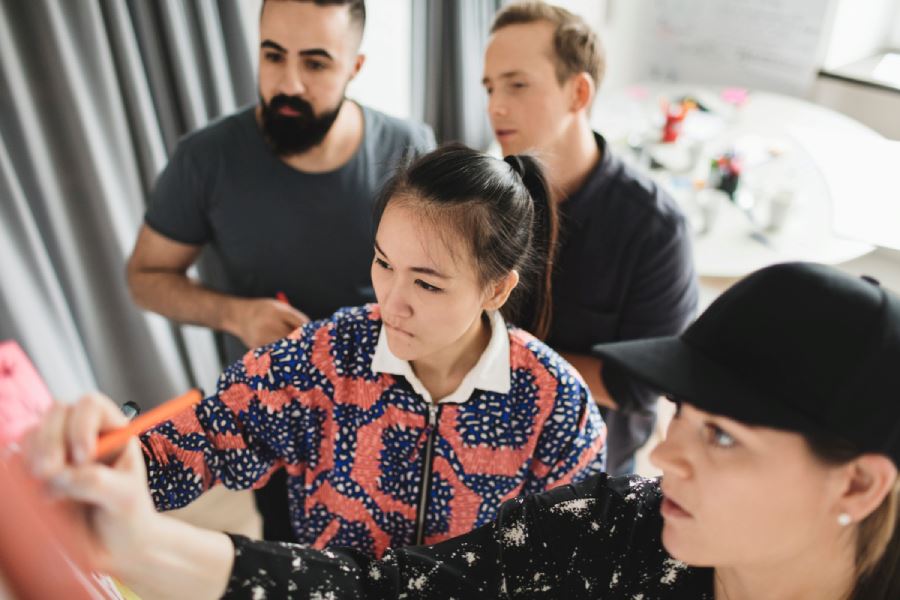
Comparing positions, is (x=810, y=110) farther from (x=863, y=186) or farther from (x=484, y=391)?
(x=484, y=391)

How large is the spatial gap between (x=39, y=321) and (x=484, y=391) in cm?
119

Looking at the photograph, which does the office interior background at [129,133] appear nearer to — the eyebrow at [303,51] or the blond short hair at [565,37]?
the eyebrow at [303,51]

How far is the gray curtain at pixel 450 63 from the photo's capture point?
8.15ft

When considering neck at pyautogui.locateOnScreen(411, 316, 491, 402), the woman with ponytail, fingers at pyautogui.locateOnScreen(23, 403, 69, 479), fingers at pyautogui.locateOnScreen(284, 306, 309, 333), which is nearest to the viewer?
fingers at pyautogui.locateOnScreen(23, 403, 69, 479)

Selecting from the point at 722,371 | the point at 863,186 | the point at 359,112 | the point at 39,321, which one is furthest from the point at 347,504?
the point at 863,186

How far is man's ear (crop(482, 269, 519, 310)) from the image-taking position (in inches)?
40.3

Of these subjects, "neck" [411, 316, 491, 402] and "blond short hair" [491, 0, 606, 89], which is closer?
"neck" [411, 316, 491, 402]

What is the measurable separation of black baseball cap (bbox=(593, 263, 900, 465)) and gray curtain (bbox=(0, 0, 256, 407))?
1473mm

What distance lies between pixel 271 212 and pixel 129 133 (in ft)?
2.17

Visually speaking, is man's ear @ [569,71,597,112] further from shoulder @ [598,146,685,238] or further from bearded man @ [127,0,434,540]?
bearded man @ [127,0,434,540]

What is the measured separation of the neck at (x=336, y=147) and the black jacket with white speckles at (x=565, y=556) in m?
0.82

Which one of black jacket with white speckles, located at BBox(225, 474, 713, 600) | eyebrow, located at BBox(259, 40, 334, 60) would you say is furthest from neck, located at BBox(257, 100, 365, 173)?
black jacket with white speckles, located at BBox(225, 474, 713, 600)

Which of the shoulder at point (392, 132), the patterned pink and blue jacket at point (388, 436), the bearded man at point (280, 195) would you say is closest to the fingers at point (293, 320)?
the bearded man at point (280, 195)

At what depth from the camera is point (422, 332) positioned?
3.12ft
